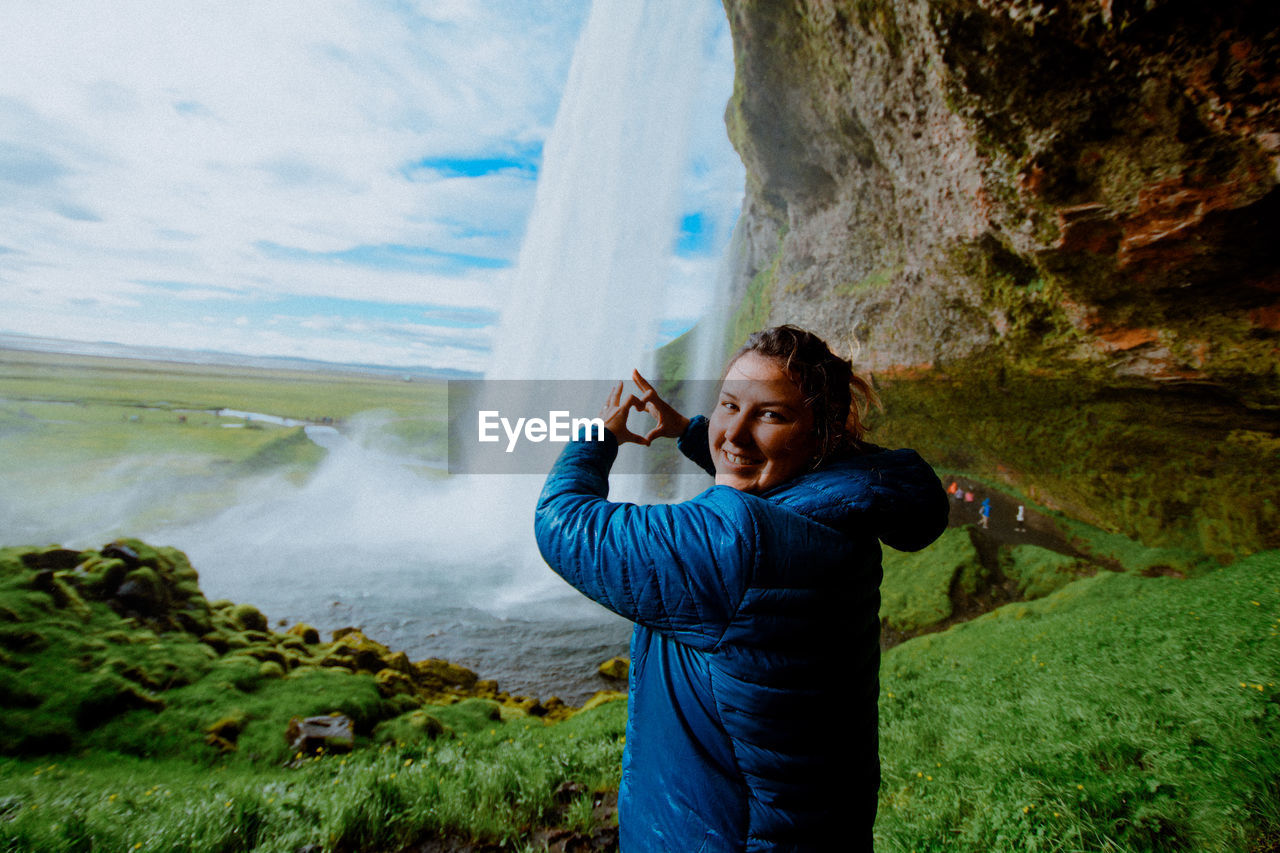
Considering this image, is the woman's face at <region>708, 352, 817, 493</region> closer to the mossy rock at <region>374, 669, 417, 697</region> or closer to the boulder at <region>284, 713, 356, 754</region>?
the boulder at <region>284, 713, 356, 754</region>

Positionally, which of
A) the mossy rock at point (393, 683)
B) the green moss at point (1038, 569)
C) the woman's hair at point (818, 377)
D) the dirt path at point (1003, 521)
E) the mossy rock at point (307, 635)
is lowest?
the mossy rock at point (307, 635)

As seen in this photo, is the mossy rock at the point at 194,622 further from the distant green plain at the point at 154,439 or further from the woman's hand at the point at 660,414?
the distant green plain at the point at 154,439

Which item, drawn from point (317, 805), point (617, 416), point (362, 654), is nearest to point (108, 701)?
point (362, 654)

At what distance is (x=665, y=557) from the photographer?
4.40ft

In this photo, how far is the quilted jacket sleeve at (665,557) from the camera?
4.36 ft

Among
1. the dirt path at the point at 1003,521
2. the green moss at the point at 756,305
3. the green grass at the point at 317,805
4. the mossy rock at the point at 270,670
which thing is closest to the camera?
the green grass at the point at 317,805

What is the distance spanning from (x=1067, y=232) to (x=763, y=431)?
9421 mm

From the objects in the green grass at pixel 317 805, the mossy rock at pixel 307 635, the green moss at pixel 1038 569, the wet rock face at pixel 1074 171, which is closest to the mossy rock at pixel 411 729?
the green grass at pixel 317 805

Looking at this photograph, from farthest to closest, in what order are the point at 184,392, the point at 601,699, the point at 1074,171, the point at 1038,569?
the point at 184,392
the point at 1038,569
the point at 601,699
the point at 1074,171

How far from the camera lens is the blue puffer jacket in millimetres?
1347

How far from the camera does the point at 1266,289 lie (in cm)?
745

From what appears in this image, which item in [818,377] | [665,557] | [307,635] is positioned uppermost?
[818,377]

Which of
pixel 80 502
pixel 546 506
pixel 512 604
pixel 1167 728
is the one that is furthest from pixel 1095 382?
pixel 80 502

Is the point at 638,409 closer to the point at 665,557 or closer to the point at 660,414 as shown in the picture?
the point at 660,414
